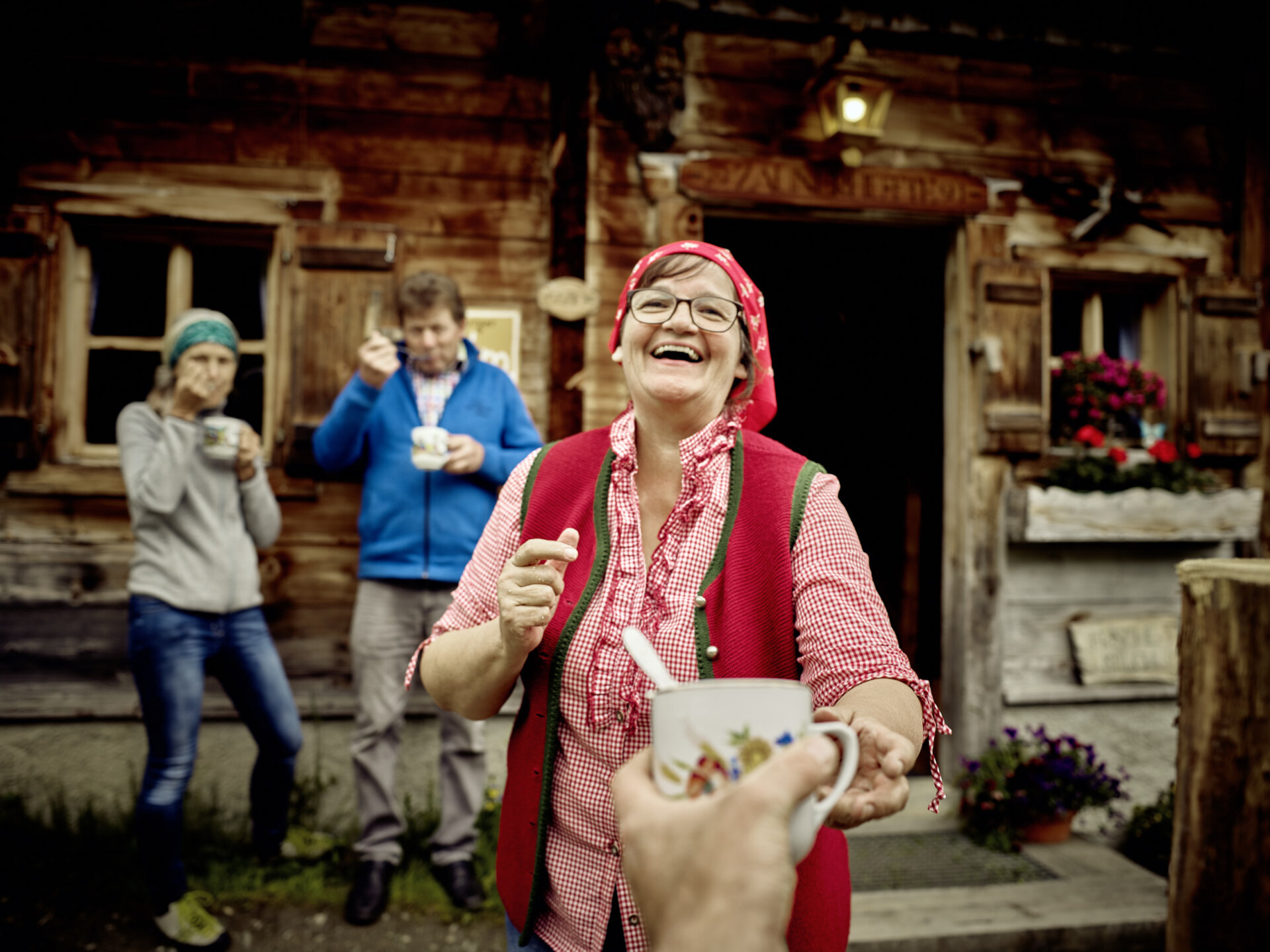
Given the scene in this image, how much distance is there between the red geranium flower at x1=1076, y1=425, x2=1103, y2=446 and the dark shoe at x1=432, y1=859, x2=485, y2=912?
334cm

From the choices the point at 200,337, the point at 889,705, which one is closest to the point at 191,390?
the point at 200,337

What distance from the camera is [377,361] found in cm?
307

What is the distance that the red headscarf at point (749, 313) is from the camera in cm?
145

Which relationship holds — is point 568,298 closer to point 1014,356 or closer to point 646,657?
point 1014,356

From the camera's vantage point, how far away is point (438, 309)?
10.3 ft

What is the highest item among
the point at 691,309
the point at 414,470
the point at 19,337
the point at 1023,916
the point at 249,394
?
the point at 19,337

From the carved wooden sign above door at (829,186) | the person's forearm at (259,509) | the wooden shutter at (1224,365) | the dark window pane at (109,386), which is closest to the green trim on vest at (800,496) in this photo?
the person's forearm at (259,509)

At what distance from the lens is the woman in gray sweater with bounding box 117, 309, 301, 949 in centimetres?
269

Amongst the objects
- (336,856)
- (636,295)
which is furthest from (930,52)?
(336,856)

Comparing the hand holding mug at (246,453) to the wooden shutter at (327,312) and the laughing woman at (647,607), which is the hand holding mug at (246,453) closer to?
the wooden shutter at (327,312)

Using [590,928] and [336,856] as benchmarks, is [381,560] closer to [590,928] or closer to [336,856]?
[336,856]

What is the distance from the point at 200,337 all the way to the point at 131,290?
4.07 ft

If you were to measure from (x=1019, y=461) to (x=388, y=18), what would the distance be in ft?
11.9

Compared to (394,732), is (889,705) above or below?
above
